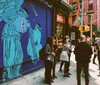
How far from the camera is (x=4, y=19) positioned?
8.39m

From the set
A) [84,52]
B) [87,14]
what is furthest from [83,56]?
[87,14]

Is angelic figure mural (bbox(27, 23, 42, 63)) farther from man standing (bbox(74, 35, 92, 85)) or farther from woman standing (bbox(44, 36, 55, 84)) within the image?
man standing (bbox(74, 35, 92, 85))

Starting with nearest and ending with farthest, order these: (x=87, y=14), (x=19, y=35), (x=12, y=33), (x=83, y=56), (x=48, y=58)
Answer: (x=83, y=56), (x=48, y=58), (x=12, y=33), (x=19, y=35), (x=87, y=14)

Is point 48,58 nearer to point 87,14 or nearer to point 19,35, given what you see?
point 19,35

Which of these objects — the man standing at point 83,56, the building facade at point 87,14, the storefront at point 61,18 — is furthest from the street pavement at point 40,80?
the building facade at point 87,14

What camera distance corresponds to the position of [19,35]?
373 inches

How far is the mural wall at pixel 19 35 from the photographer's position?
841 centimetres

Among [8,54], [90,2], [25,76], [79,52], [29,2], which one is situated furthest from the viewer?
[90,2]

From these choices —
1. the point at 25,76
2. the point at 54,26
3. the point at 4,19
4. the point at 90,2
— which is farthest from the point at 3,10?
the point at 90,2

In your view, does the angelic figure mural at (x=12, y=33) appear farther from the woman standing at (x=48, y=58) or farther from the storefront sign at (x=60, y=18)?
the storefront sign at (x=60, y=18)

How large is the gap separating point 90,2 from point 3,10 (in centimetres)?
4209

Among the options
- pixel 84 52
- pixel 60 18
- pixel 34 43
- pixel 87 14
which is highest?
pixel 87 14

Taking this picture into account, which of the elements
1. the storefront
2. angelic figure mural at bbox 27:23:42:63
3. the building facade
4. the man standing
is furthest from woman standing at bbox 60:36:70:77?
the building facade

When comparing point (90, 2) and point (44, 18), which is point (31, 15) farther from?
point (90, 2)
